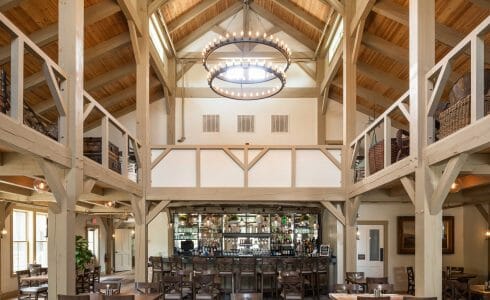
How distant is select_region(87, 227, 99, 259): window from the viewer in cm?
2070

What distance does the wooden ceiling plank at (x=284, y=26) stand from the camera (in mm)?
14992

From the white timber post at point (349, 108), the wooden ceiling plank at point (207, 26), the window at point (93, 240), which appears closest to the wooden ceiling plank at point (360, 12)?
the white timber post at point (349, 108)

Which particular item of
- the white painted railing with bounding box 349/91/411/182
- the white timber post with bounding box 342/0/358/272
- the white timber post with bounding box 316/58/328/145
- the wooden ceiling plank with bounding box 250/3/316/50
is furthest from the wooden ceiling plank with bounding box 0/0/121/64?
the white timber post with bounding box 316/58/328/145

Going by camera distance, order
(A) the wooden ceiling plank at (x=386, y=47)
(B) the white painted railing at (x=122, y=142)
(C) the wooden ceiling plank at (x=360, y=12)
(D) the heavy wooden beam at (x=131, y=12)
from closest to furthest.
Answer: (B) the white painted railing at (x=122, y=142), (C) the wooden ceiling plank at (x=360, y=12), (D) the heavy wooden beam at (x=131, y=12), (A) the wooden ceiling plank at (x=386, y=47)

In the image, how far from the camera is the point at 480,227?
13.9 meters

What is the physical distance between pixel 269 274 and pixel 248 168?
3.29 meters

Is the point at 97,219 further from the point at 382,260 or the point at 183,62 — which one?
the point at 382,260

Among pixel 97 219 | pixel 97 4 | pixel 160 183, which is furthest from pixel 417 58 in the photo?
pixel 97 219

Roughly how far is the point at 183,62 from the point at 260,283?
7.14 metres

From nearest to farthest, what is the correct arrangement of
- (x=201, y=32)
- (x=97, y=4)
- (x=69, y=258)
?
(x=69, y=258), (x=97, y=4), (x=201, y=32)

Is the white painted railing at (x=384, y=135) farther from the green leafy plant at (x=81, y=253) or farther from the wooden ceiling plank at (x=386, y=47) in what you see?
the green leafy plant at (x=81, y=253)

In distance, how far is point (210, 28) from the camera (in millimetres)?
15453

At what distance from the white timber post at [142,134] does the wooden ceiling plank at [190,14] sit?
257cm

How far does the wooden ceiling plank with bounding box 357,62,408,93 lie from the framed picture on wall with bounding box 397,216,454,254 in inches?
161
